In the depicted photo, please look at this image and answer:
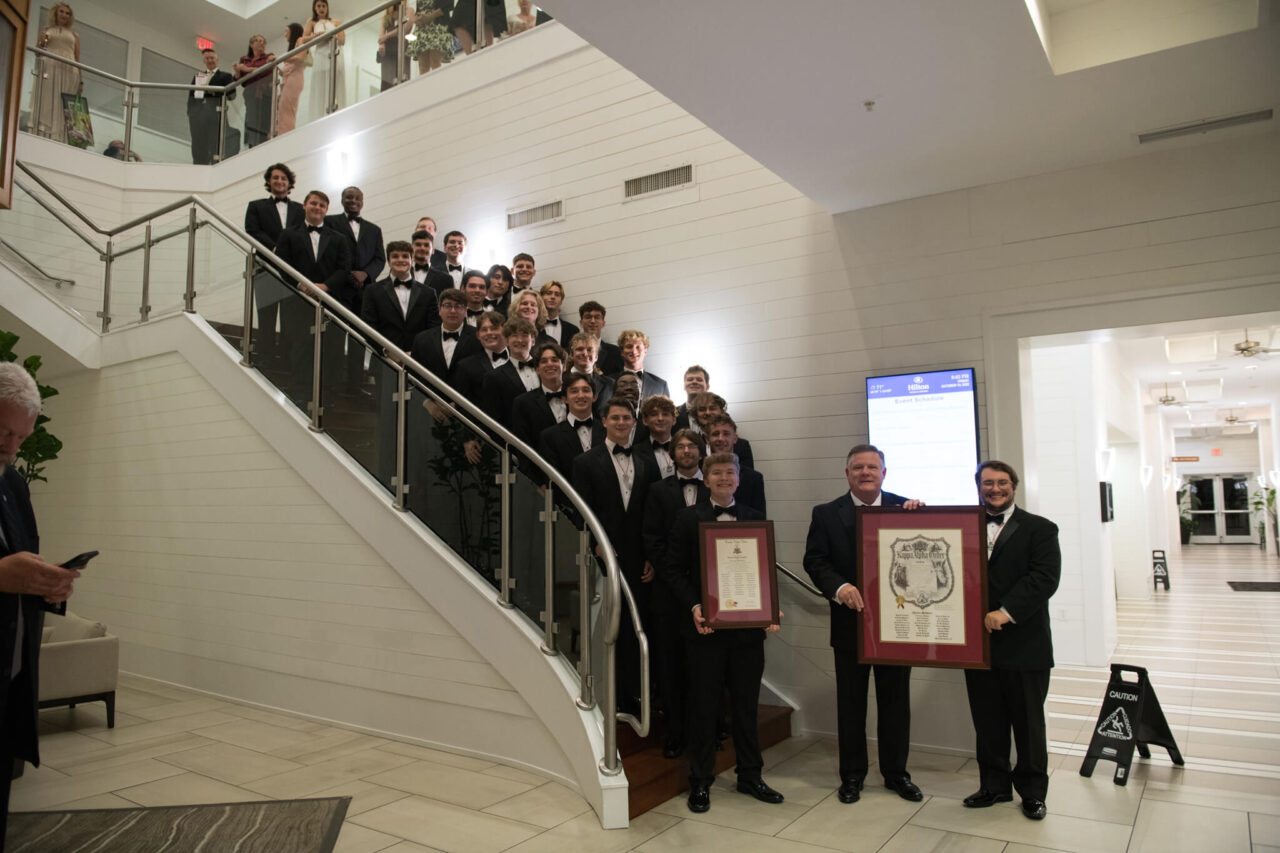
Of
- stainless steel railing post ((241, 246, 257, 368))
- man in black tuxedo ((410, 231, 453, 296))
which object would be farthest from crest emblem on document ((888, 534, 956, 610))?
stainless steel railing post ((241, 246, 257, 368))

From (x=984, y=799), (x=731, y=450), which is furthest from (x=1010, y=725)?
(x=731, y=450)

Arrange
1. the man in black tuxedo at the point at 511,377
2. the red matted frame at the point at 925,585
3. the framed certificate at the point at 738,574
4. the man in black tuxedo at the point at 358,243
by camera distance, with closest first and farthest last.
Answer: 1. the red matted frame at the point at 925,585
2. the framed certificate at the point at 738,574
3. the man in black tuxedo at the point at 511,377
4. the man in black tuxedo at the point at 358,243

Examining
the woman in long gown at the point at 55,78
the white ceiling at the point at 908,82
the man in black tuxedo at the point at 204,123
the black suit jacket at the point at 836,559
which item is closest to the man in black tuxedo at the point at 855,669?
the black suit jacket at the point at 836,559

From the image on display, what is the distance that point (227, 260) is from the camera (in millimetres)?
6879

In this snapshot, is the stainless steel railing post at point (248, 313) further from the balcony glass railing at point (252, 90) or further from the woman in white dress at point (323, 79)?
the woman in white dress at point (323, 79)

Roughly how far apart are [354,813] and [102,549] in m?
5.23

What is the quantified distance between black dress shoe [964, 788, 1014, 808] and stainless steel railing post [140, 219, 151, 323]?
294 inches

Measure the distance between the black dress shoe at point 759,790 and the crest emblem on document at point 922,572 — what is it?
1167 mm

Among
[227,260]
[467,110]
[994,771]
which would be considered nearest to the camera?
[994,771]

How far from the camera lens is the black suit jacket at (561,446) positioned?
4.85 metres

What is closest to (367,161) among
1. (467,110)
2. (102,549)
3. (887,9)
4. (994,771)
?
(467,110)

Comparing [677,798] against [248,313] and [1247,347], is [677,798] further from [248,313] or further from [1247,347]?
[1247,347]

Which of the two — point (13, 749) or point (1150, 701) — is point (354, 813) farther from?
point (1150, 701)

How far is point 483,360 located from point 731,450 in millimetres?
1848
